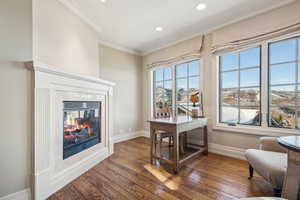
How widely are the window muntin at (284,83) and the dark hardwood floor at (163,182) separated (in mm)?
1025

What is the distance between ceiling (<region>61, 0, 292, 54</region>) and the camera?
238cm

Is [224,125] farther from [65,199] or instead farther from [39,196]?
[39,196]

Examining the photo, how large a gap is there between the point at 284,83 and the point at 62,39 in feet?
12.5

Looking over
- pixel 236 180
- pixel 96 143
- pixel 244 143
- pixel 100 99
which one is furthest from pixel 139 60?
pixel 236 180

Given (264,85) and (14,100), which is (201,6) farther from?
(14,100)

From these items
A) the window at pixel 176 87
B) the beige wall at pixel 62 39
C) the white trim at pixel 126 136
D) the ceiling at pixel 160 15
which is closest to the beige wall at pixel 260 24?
the ceiling at pixel 160 15

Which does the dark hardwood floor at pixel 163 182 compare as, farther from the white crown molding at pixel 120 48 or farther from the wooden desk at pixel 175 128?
the white crown molding at pixel 120 48

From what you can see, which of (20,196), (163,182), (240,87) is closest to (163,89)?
(240,87)

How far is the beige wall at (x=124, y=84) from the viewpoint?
3.96m

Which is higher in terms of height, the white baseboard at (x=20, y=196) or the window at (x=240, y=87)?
the window at (x=240, y=87)

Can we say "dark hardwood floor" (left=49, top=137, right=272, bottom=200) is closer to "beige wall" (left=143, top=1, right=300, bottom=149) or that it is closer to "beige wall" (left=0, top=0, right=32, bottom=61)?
"beige wall" (left=143, top=1, right=300, bottom=149)

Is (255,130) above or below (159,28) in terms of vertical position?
below

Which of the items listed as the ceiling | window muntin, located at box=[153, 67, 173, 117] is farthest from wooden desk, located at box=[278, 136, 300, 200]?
window muntin, located at box=[153, 67, 173, 117]

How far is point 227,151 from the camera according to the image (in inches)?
117
